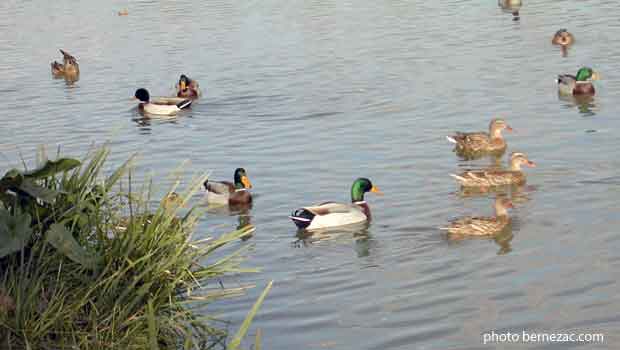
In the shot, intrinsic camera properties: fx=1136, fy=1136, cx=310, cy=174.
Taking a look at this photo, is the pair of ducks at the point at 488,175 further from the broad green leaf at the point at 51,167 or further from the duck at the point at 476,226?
the broad green leaf at the point at 51,167

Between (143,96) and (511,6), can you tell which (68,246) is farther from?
(511,6)

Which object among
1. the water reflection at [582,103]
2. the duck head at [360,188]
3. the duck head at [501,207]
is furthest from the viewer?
the water reflection at [582,103]

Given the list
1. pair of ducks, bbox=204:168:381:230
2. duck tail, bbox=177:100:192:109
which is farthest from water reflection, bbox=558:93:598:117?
duck tail, bbox=177:100:192:109

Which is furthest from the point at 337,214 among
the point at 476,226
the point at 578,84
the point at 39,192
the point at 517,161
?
the point at 578,84

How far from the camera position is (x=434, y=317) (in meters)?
9.12

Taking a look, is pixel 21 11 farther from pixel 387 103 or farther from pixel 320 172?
pixel 320 172

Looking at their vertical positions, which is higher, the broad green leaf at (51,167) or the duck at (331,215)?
the broad green leaf at (51,167)

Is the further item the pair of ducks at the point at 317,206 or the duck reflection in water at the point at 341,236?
the pair of ducks at the point at 317,206

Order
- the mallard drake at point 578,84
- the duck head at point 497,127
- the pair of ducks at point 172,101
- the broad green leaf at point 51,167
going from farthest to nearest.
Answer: the pair of ducks at point 172,101 < the mallard drake at point 578,84 < the duck head at point 497,127 < the broad green leaf at point 51,167

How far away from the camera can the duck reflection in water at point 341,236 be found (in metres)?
11.9

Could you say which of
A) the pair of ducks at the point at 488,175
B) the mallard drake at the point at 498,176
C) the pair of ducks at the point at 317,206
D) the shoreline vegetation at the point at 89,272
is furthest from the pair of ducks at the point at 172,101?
the shoreline vegetation at the point at 89,272

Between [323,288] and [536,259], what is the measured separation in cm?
210

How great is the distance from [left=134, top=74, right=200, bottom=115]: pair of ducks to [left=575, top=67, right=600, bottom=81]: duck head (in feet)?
22.9

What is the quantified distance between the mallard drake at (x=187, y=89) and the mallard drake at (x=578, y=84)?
22.0 feet
